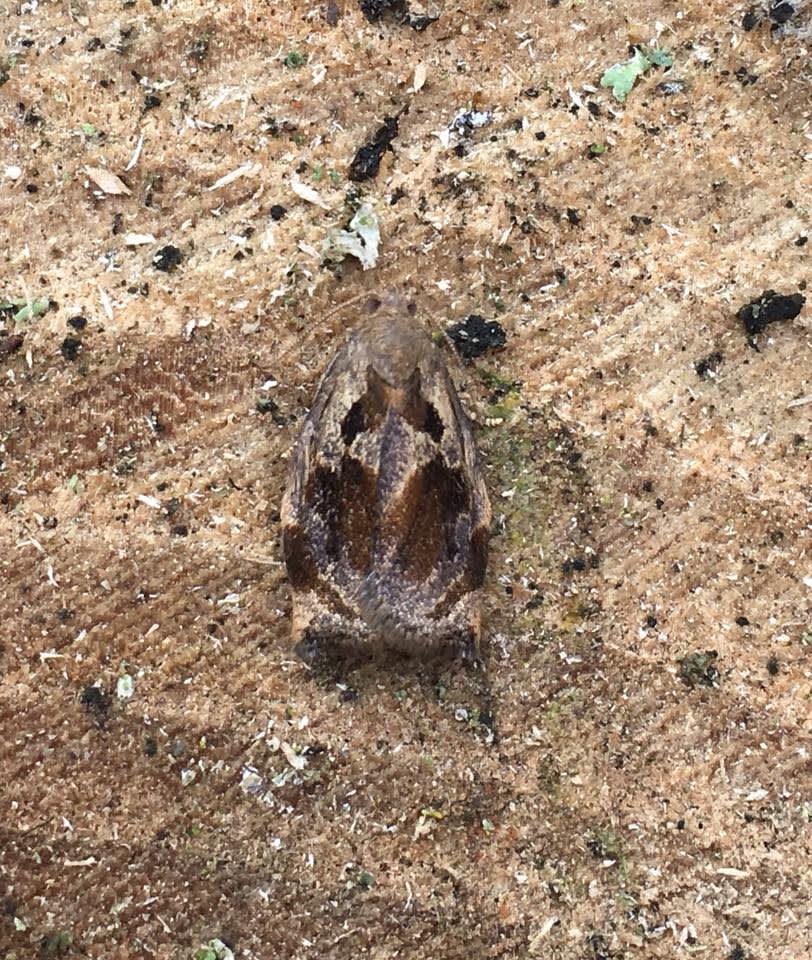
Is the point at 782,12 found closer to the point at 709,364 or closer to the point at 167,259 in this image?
the point at 709,364

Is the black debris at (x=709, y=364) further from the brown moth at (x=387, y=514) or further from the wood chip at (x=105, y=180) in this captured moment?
the wood chip at (x=105, y=180)

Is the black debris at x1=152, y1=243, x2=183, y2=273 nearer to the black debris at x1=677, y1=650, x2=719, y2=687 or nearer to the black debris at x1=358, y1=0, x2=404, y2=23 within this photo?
the black debris at x1=358, y1=0, x2=404, y2=23

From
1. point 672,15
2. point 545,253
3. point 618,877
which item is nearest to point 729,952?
point 618,877

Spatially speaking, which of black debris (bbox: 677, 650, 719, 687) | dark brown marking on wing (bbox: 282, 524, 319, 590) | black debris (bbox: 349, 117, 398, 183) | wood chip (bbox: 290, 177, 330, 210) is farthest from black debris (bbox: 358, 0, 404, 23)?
black debris (bbox: 677, 650, 719, 687)

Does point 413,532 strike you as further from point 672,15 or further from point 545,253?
point 672,15

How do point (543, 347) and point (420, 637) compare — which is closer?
point (420, 637)

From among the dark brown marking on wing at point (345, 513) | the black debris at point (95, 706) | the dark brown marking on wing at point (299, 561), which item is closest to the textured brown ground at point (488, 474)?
the black debris at point (95, 706)

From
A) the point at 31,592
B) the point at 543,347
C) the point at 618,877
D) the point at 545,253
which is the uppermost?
the point at 545,253
